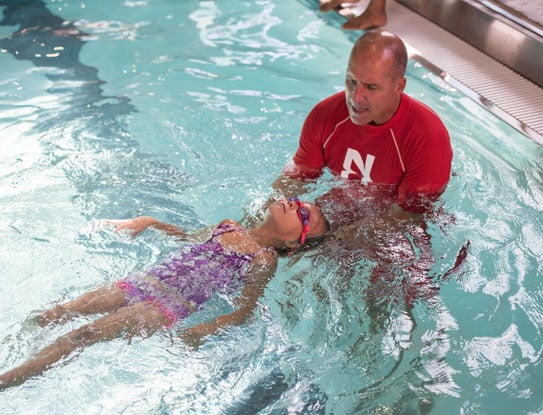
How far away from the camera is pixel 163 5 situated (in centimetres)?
743

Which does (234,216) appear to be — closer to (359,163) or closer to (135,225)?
(135,225)

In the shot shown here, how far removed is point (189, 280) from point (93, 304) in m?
0.49

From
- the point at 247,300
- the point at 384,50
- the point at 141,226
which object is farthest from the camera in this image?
the point at 141,226

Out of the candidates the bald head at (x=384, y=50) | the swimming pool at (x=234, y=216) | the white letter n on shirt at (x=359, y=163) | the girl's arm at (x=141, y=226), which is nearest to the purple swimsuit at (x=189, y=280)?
the swimming pool at (x=234, y=216)

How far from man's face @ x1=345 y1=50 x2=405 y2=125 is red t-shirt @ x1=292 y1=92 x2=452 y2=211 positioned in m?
0.13

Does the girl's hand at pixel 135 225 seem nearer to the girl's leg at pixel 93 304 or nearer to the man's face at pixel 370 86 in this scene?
the girl's leg at pixel 93 304

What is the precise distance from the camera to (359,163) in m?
3.69

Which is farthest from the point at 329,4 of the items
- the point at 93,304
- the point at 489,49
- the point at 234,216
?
the point at 93,304

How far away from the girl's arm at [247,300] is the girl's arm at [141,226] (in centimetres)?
54

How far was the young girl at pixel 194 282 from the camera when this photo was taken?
10.4 feet

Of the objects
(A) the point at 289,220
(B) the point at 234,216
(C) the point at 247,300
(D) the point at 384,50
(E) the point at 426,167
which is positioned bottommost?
(B) the point at 234,216

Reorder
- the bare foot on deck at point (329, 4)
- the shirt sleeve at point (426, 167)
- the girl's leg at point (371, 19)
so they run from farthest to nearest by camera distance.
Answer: the bare foot on deck at point (329, 4) → the girl's leg at point (371, 19) → the shirt sleeve at point (426, 167)

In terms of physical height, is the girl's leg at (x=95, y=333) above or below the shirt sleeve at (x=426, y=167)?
below

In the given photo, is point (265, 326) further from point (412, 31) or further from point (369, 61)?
point (412, 31)
